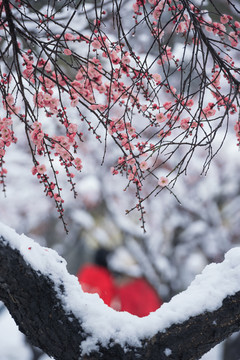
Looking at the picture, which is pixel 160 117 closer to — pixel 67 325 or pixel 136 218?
pixel 67 325

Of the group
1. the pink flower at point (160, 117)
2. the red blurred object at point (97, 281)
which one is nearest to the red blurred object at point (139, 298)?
the red blurred object at point (97, 281)

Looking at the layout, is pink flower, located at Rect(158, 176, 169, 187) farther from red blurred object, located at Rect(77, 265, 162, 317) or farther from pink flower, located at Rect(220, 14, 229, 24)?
red blurred object, located at Rect(77, 265, 162, 317)

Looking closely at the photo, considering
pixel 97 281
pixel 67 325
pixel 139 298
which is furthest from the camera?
pixel 139 298

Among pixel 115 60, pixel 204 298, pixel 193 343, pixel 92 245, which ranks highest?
pixel 92 245

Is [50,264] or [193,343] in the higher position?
[50,264]

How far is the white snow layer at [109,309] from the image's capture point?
206 cm

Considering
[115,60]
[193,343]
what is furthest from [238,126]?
[193,343]

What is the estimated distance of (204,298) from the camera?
2154 millimetres

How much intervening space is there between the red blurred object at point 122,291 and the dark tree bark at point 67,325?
419 centimetres

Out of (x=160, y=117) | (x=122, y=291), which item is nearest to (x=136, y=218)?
(x=122, y=291)

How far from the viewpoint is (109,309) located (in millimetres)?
2191

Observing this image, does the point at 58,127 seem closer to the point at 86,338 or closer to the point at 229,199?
the point at 229,199

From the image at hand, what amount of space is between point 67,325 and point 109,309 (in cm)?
24

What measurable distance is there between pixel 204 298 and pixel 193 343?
230 mm
